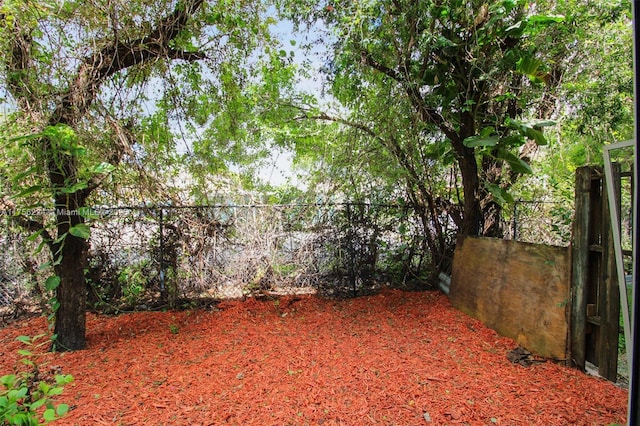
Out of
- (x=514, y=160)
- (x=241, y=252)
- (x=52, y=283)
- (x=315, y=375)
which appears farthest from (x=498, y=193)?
(x=52, y=283)

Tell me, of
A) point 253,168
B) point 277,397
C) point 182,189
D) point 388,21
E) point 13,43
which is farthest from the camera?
point 253,168

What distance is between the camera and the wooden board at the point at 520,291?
2.45 meters

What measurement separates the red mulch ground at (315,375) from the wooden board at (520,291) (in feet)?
0.47

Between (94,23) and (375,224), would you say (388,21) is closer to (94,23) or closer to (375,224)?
(375,224)

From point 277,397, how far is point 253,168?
3801 mm

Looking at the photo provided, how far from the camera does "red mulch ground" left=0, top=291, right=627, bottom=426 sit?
1.91 metres

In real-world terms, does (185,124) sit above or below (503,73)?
below

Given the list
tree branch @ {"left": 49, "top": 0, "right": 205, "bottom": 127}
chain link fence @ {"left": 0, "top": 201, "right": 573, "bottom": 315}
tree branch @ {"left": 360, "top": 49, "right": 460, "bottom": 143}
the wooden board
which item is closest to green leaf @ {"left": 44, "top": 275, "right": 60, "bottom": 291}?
chain link fence @ {"left": 0, "top": 201, "right": 573, "bottom": 315}

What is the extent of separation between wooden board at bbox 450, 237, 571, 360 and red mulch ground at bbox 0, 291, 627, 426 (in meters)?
0.14

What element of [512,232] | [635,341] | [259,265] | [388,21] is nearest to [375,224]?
[259,265]

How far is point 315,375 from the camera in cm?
237

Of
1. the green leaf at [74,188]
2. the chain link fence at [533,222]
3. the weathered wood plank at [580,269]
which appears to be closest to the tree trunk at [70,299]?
the green leaf at [74,188]

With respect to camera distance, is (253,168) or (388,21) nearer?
(388,21)

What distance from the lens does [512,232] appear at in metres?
4.60
